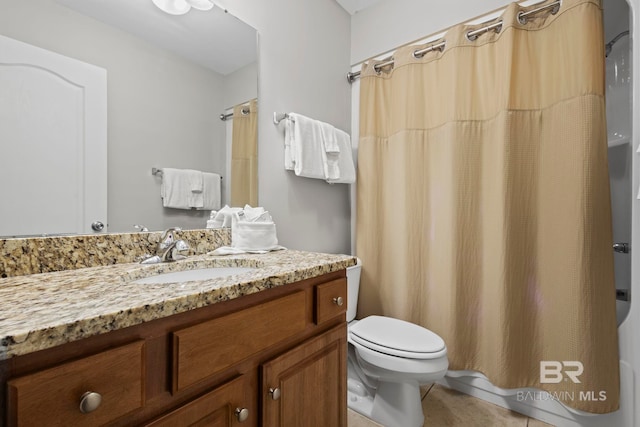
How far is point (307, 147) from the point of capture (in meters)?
1.56

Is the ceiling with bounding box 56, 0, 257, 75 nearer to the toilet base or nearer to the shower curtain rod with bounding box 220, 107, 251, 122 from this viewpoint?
the shower curtain rod with bounding box 220, 107, 251, 122

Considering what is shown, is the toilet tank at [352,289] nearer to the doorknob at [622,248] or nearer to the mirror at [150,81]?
the mirror at [150,81]

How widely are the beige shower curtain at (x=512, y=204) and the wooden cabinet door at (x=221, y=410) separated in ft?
4.04

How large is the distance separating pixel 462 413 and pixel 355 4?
2.63 metres

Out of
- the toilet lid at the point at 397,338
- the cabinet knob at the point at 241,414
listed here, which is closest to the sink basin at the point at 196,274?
the cabinet knob at the point at 241,414

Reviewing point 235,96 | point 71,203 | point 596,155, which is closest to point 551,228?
point 596,155

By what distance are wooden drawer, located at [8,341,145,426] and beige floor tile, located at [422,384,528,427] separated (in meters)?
1.42

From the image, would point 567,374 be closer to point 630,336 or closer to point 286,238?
point 630,336

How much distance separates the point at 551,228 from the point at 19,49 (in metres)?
2.07

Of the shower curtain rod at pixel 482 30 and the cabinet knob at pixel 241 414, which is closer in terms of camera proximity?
the cabinet knob at pixel 241 414

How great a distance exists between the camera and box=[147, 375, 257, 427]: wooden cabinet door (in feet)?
1.74

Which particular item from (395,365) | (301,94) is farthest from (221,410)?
(301,94)

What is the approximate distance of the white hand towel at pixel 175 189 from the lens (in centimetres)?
111

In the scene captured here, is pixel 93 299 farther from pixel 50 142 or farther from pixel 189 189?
pixel 189 189
